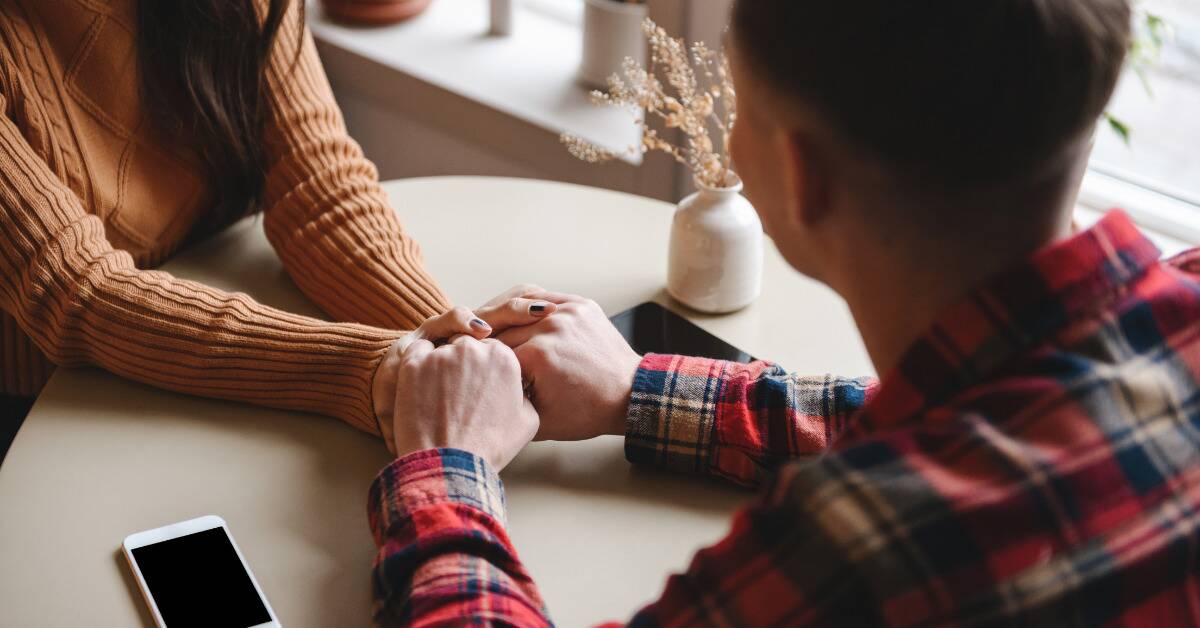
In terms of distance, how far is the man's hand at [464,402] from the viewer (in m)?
0.96

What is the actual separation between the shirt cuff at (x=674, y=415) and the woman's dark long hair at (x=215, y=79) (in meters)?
0.61

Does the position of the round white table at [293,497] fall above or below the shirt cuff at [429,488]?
below

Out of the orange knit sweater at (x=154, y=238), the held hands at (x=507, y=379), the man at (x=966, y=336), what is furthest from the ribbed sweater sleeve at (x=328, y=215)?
the man at (x=966, y=336)

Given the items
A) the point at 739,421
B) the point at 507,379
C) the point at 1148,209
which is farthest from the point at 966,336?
the point at 1148,209

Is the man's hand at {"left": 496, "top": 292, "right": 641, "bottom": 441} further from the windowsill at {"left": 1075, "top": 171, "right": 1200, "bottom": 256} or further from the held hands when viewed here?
the windowsill at {"left": 1075, "top": 171, "right": 1200, "bottom": 256}

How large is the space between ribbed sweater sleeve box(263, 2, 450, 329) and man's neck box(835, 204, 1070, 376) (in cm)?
61

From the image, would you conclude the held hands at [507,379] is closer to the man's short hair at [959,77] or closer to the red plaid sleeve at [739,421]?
the red plaid sleeve at [739,421]

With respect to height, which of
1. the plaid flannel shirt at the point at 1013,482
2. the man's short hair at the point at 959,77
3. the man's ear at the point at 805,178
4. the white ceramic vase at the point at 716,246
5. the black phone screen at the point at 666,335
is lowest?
the black phone screen at the point at 666,335

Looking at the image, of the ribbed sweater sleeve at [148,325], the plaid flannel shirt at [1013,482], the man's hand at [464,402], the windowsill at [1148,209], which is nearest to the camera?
the plaid flannel shirt at [1013,482]

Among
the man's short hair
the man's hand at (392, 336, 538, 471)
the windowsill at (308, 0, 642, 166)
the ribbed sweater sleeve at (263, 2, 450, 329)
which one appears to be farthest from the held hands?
the windowsill at (308, 0, 642, 166)

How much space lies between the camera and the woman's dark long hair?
1310 millimetres

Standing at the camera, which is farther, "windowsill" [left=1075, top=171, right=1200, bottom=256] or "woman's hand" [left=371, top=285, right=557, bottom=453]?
"windowsill" [left=1075, top=171, right=1200, bottom=256]

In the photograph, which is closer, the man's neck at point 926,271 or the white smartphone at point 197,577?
the man's neck at point 926,271

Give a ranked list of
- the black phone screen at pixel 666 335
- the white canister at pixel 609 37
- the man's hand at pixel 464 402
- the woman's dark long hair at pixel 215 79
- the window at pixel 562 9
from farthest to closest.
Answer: the window at pixel 562 9 < the white canister at pixel 609 37 < the woman's dark long hair at pixel 215 79 < the black phone screen at pixel 666 335 < the man's hand at pixel 464 402
